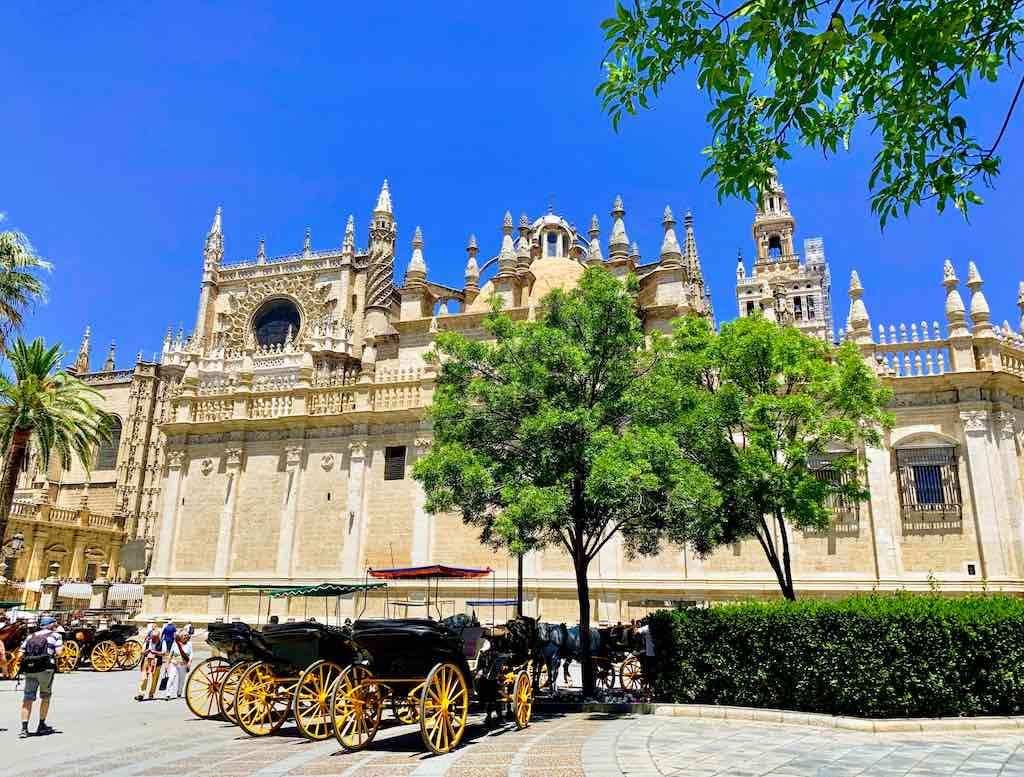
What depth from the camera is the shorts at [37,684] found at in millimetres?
11336

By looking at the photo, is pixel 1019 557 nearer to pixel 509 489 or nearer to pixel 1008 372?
pixel 1008 372

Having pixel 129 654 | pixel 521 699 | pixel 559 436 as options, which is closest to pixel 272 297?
pixel 129 654

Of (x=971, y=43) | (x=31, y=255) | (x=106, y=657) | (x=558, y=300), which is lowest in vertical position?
(x=106, y=657)

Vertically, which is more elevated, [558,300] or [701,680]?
[558,300]

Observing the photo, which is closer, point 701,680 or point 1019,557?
point 701,680

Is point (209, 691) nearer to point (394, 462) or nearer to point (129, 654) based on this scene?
point (129, 654)

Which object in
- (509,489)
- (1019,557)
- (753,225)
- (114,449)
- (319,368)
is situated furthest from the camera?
(753,225)

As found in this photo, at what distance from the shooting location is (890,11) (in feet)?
17.2

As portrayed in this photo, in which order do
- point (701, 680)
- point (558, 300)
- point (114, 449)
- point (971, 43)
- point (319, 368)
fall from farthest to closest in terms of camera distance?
point (114, 449)
point (319, 368)
point (558, 300)
point (701, 680)
point (971, 43)

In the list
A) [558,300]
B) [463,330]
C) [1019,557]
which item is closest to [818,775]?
[558,300]

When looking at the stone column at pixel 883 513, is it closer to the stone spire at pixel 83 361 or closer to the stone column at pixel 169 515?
the stone column at pixel 169 515

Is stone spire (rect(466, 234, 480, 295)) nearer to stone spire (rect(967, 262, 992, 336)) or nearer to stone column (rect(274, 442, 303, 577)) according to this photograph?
stone column (rect(274, 442, 303, 577))

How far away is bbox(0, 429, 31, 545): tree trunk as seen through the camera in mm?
24172

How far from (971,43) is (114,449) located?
233ft
